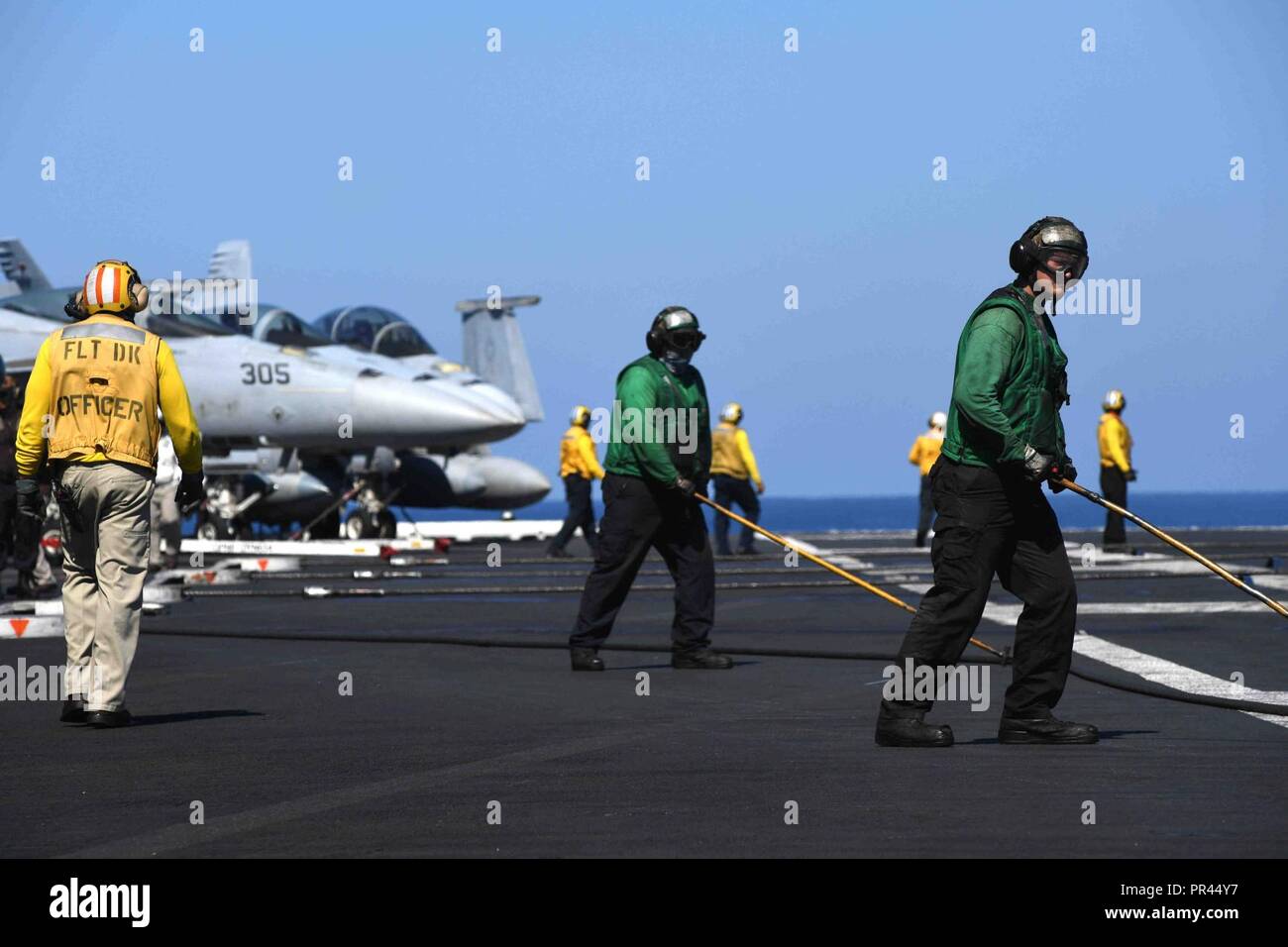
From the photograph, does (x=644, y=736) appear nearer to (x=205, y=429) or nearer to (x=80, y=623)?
(x=80, y=623)

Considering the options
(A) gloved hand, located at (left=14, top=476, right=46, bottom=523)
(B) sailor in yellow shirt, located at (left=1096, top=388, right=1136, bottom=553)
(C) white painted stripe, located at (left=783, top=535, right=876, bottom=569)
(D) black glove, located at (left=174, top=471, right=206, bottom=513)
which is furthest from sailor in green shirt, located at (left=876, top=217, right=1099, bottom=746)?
(B) sailor in yellow shirt, located at (left=1096, top=388, right=1136, bottom=553)

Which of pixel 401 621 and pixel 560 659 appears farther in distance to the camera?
pixel 401 621

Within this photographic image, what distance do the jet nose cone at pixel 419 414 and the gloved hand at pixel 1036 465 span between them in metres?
20.4

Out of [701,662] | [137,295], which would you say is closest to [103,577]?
[137,295]

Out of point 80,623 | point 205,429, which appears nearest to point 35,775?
point 80,623

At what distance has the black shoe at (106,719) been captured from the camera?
328 inches

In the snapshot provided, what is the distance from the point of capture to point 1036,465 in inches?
286

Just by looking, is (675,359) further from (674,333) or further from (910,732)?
(910,732)

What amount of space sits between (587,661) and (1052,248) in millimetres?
4079

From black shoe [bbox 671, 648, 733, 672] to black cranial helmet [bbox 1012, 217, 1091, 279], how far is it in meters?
3.70

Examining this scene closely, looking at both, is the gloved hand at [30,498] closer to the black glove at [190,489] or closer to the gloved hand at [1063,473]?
the black glove at [190,489]

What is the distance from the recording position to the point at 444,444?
2800cm

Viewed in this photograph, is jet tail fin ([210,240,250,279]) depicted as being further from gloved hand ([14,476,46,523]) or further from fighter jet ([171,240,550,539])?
gloved hand ([14,476,46,523])
